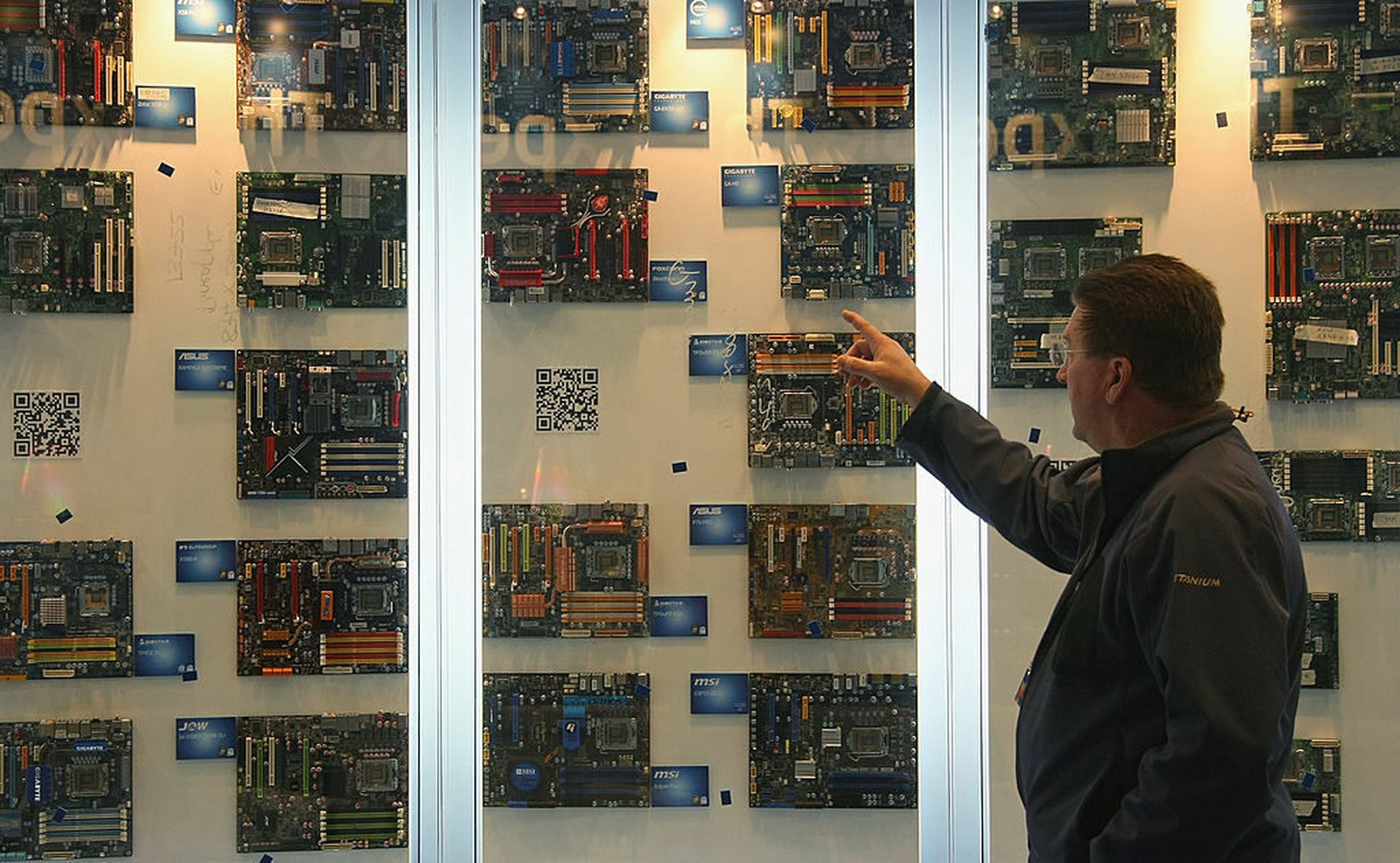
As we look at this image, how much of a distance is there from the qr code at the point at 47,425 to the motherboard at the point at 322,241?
1.55 feet

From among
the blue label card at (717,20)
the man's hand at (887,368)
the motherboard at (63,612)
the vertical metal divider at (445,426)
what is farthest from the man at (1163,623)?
the motherboard at (63,612)

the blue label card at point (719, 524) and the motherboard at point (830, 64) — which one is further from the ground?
the motherboard at point (830, 64)

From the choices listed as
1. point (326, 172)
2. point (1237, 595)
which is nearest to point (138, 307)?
point (326, 172)

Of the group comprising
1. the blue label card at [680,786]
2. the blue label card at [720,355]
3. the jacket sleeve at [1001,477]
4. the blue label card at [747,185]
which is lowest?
the blue label card at [680,786]

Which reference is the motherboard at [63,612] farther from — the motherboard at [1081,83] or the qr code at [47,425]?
the motherboard at [1081,83]

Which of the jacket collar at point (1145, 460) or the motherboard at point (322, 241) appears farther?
the motherboard at point (322, 241)

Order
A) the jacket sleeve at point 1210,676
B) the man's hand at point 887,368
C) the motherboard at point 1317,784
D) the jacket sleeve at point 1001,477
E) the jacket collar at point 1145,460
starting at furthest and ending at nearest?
the motherboard at point 1317,784 < the man's hand at point 887,368 < the jacket sleeve at point 1001,477 < the jacket collar at point 1145,460 < the jacket sleeve at point 1210,676

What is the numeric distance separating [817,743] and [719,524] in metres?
0.57

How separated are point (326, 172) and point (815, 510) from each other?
55.5 inches

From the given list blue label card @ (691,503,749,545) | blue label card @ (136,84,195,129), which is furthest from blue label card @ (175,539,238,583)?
blue label card @ (691,503,749,545)

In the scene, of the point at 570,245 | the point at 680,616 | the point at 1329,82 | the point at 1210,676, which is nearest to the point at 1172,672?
the point at 1210,676

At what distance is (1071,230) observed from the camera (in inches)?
102

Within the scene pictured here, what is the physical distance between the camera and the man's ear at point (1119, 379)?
1.57m

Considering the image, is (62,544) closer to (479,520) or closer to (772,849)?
(479,520)
